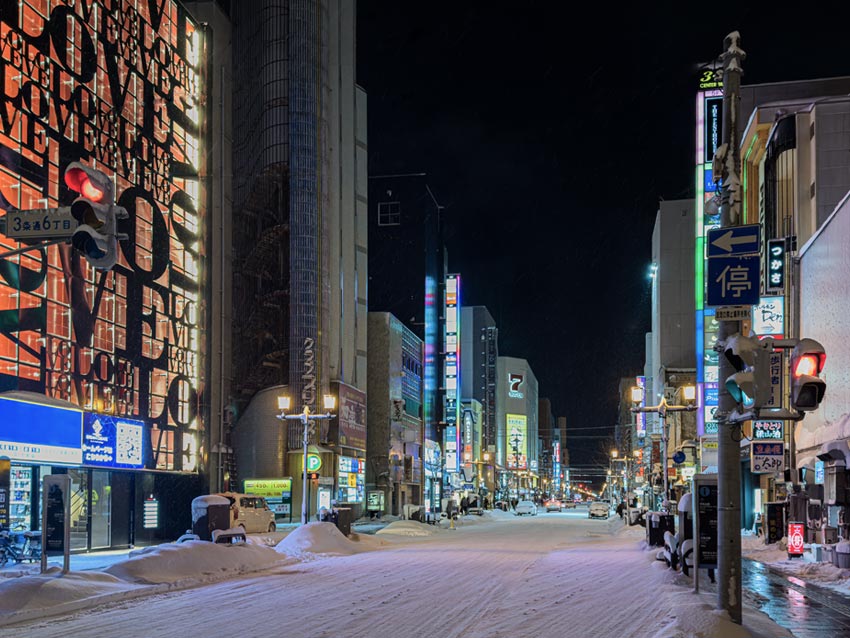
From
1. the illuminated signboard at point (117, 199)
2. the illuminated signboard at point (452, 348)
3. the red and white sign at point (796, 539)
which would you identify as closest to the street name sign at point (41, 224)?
the illuminated signboard at point (117, 199)

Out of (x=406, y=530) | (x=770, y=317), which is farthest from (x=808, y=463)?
(x=406, y=530)

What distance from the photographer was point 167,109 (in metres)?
44.2

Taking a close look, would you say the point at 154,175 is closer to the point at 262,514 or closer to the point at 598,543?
the point at 262,514

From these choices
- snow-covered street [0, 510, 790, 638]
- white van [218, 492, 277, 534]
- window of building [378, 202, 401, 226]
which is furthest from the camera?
window of building [378, 202, 401, 226]

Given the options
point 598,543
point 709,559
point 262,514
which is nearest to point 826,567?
point 709,559

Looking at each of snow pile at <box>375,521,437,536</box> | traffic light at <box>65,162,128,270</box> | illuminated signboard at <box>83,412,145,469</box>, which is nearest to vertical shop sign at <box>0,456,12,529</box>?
illuminated signboard at <box>83,412,145,469</box>

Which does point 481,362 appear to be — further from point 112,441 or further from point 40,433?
point 40,433

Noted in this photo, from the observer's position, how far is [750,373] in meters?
11.2

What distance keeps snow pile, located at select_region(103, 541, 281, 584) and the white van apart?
15.4 m

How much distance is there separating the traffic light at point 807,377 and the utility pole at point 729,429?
48.0 inches

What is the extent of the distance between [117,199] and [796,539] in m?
27.7

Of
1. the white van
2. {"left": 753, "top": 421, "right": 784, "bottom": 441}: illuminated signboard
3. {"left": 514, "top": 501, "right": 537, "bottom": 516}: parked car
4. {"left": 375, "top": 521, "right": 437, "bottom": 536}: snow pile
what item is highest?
{"left": 753, "top": 421, "right": 784, "bottom": 441}: illuminated signboard

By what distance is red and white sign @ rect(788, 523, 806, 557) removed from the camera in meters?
28.2

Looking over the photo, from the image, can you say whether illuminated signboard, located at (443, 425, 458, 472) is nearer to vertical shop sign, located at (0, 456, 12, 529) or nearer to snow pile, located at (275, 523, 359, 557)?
snow pile, located at (275, 523, 359, 557)
